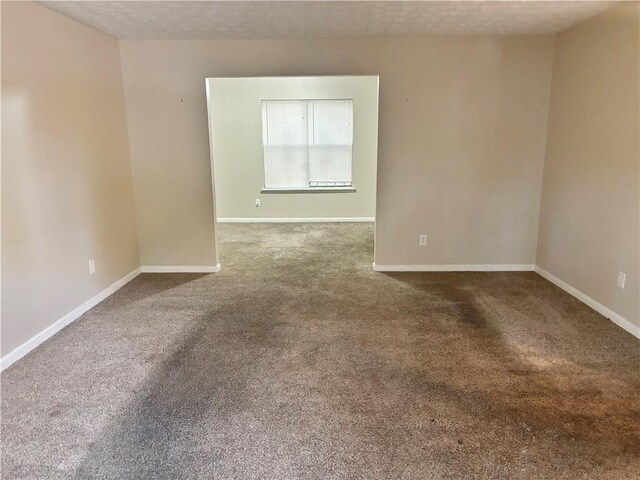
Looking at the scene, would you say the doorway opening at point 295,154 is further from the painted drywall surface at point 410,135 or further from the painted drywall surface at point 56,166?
the painted drywall surface at point 56,166

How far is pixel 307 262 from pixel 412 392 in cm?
270

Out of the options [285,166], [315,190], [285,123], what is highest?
[285,123]

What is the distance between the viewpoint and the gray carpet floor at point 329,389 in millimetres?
1805

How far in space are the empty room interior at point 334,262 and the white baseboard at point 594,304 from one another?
2 cm

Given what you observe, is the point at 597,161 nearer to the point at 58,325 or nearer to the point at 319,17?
the point at 319,17

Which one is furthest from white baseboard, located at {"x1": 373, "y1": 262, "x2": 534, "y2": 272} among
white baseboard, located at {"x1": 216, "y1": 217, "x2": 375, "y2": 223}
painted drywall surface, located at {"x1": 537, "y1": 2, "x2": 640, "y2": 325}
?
white baseboard, located at {"x1": 216, "y1": 217, "x2": 375, "y2": 223}

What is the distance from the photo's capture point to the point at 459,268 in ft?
14.6

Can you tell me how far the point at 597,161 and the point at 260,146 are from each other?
196 inches

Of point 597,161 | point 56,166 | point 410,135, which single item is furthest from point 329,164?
point 56,166

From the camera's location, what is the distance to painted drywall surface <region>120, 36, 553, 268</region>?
13.2ft

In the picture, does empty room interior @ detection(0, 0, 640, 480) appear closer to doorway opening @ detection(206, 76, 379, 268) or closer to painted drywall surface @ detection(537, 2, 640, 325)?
painted drywall surface @ detection(537, 2, 640, 325)

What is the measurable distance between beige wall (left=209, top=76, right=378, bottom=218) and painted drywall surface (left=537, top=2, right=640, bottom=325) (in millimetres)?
3182

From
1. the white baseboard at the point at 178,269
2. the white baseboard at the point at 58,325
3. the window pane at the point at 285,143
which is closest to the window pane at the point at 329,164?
the window pane at the point at 285,143

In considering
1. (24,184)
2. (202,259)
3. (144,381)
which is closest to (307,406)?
(144,381)
